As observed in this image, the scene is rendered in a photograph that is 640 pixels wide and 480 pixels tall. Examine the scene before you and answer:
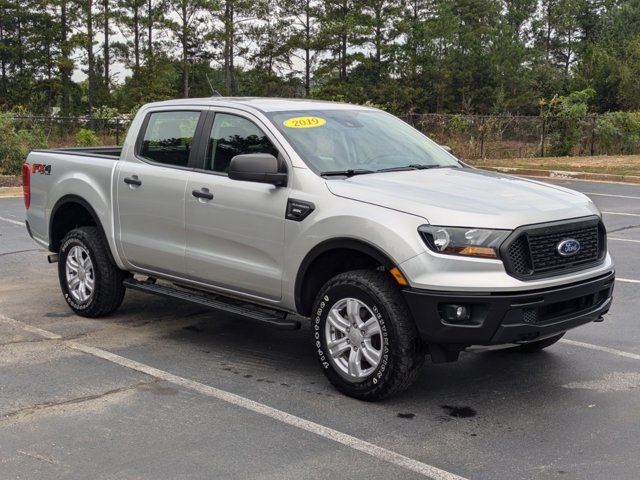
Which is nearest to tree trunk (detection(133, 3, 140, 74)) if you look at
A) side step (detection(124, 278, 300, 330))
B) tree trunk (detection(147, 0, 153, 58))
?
tree trunk (detection(147, 0, 153, 58))

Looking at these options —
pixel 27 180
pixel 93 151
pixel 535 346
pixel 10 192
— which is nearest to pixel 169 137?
pixel 93 151

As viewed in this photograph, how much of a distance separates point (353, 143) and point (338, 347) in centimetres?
156

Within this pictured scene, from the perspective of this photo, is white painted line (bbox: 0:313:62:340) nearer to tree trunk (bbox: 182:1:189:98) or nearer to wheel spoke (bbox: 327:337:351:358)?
wheel spoke (bbox: 327:337:351:358)

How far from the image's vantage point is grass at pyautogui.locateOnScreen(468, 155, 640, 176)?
2195 centimetres

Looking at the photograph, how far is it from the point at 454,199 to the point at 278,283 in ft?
4.40

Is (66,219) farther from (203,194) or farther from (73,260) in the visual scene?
(203,194)

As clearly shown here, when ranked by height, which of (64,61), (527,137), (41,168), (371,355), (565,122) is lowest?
(371,355)

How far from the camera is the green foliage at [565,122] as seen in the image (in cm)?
2752

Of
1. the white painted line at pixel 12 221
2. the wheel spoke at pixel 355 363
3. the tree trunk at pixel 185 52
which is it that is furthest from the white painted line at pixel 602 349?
the tree trunk at pixel 185 52

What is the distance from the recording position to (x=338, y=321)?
4988 millimetres

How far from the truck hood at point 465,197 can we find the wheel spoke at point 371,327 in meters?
0.69

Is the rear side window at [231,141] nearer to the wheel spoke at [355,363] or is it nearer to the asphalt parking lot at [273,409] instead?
the asphalt parking lot at [273,409]

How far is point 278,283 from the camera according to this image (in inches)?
211

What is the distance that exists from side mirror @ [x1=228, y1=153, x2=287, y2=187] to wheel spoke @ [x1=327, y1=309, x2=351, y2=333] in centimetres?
96
